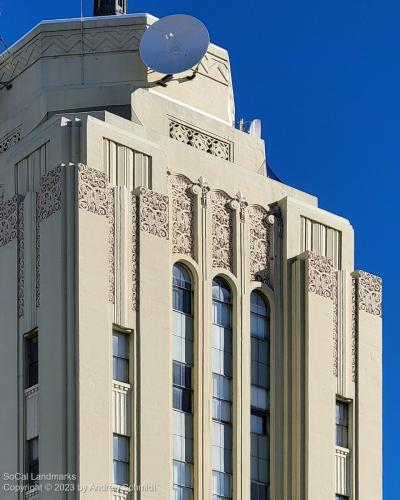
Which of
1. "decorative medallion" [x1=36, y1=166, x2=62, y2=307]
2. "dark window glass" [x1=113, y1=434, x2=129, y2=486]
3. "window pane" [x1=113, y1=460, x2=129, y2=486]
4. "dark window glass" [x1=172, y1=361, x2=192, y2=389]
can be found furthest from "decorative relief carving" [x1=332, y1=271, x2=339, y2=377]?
"decorative medallion" [x1=36, y1=166, x2=62, y2=307]

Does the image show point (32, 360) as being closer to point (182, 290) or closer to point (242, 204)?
point (182, 290)

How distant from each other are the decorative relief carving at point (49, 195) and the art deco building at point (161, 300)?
0.04 metres

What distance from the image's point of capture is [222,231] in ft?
156

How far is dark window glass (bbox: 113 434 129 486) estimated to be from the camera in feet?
143

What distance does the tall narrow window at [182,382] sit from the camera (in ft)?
148

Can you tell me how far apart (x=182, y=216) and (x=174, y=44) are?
4.11 meters

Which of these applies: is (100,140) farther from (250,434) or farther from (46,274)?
(250,434)

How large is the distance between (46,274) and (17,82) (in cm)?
677

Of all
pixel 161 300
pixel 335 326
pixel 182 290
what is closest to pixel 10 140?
pixel 182 290

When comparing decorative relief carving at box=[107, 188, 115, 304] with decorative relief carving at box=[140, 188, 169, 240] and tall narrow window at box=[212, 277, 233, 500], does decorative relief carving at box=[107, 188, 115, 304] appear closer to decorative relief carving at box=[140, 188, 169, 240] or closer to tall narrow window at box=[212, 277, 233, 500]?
decorative relief carving at box=[140, 188, 169, 240]

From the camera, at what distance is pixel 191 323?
46406mm

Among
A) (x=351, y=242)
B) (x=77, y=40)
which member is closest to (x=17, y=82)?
(x=77, y=40)

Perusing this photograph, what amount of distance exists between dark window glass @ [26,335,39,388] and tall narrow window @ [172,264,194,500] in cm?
302

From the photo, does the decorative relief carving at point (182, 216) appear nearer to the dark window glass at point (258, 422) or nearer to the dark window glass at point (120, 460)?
the dark window glass at point (258, 422)
